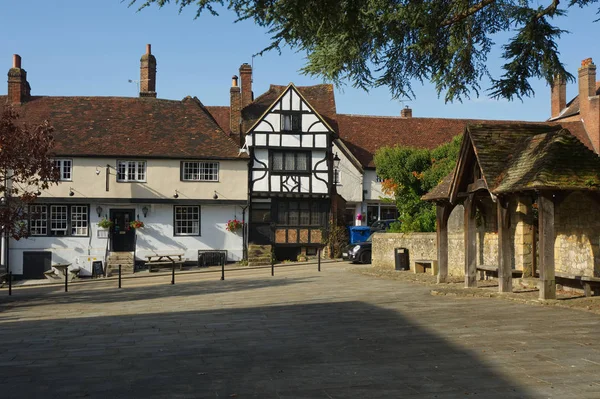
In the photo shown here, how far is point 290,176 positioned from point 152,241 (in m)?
7.99

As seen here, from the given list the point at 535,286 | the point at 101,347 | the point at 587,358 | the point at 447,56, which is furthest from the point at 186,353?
the point at 535,286

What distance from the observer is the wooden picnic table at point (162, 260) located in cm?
3197

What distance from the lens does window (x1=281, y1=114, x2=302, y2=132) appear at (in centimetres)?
3447

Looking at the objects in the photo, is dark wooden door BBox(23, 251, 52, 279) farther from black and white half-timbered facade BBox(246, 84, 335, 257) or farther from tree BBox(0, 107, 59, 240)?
tree BBox(0, 107, 59, 240)

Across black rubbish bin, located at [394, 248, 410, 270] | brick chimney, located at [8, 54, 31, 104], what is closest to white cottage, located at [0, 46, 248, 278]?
brick chimney, located at [8, 54, 31, 104]

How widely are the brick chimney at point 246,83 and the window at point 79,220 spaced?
1088 cm

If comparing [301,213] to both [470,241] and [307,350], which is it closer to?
[470,241]

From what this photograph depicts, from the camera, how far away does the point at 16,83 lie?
1403 inches

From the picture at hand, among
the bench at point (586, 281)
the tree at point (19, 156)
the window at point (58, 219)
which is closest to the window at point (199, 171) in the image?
the window at point (58, 219)

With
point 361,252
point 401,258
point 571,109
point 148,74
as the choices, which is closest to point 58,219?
point 148,74

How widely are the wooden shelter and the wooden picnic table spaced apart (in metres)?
17.7

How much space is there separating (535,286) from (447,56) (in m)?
6.72

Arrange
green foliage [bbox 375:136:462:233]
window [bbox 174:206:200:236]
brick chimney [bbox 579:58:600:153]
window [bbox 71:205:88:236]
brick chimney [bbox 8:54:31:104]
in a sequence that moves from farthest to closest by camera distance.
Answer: brick chimney [bbox 579:58:600:153], brick chimney [bbox 8:54:31:104], window [bbox 174:206:200:236], window [bbox 71:205:88:236], green foliage [bbox 375:136:462:233]

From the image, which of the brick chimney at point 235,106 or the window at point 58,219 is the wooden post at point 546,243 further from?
the window at point 58,219
